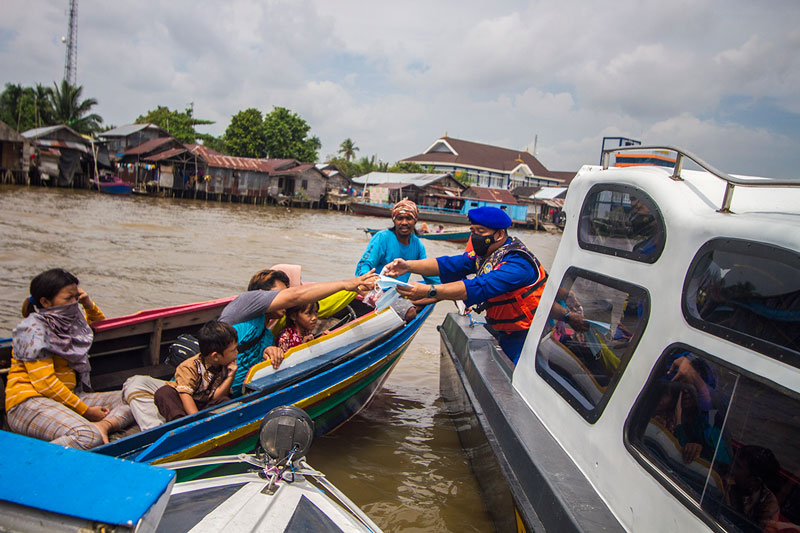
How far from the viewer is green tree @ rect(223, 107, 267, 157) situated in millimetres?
49312

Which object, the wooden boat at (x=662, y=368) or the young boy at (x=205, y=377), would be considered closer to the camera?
the wooden boat at (x=662, y=368)

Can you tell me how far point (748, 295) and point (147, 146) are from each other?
42608 mm

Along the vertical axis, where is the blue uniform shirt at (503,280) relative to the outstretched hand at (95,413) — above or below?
above

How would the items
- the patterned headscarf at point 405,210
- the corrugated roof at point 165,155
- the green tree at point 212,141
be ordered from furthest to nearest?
the green tree at point 212,141 < the corrugated roof at point 165,155 < the patterned headscarf at point 405,210

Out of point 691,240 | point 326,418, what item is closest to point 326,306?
point 326,418

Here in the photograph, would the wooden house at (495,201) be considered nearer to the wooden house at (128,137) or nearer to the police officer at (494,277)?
the wooden house at (128,137)

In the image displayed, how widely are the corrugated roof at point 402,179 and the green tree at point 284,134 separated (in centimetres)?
684

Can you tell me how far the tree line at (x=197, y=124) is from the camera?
42062mm

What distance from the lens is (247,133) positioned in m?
49.6

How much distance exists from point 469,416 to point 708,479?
2202 millimetres

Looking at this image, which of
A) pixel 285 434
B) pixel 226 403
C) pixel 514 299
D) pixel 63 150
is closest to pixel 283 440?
pixel 285 434

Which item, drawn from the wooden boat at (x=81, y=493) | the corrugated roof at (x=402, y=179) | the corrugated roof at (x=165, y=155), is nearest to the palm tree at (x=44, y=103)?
the corrugated roof at (x=165, y=155)

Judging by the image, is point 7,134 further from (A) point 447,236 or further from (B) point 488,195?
(B) point 488,195

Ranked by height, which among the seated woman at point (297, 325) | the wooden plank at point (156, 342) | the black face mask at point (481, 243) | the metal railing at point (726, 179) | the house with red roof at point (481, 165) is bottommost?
the wooden plank at point (156, 342)
